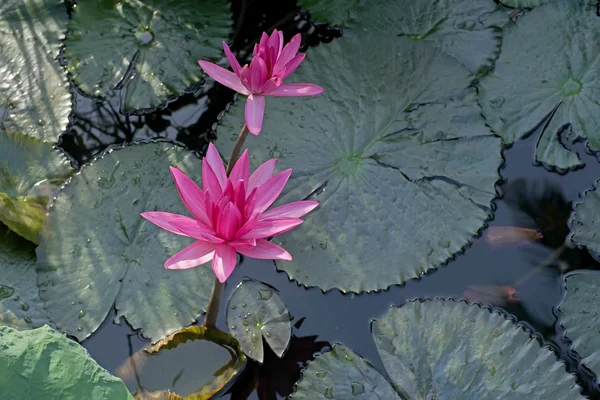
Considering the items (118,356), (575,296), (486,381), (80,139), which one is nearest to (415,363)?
(486,381)

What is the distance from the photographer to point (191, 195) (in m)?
1.62

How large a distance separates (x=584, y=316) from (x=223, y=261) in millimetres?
1211

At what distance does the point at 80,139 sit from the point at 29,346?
1353 mm

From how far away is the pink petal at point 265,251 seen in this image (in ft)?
5.25

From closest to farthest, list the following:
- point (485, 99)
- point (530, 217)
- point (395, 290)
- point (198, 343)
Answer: point (198, 343)
point (395, 290)
point (530, 217)
point (485, 99)

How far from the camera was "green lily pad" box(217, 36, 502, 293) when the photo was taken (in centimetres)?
212

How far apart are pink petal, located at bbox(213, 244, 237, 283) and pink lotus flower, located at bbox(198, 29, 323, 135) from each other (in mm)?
389

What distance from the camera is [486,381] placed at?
5.86 ft

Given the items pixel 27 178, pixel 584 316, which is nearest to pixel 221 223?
pixel 27 178

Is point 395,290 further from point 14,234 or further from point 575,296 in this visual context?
point 14,234

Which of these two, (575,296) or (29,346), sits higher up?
(29,346)

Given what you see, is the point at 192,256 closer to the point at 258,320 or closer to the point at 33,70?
the point at 258,320

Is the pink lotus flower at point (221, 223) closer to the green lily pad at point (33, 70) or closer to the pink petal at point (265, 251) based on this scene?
the pink petal at point (265, 251)

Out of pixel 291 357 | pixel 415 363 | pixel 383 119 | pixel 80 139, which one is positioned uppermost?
pixel 383 119
